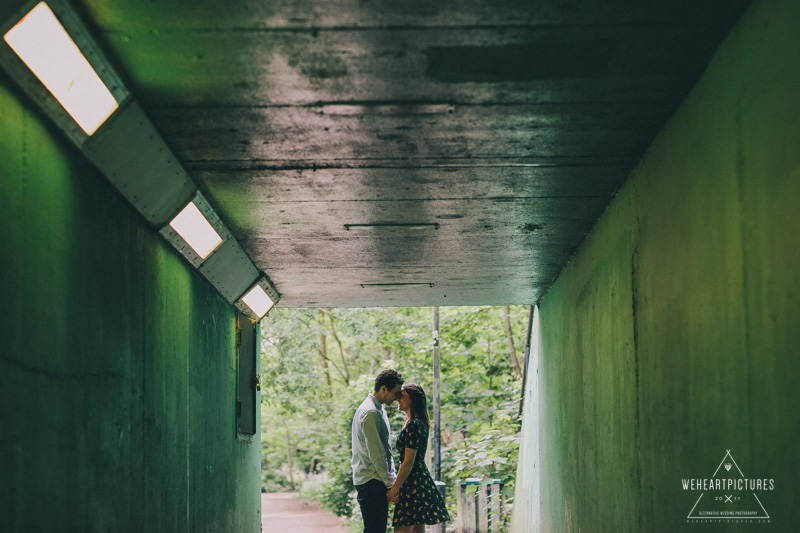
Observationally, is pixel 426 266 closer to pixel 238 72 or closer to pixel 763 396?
pixel 238 72

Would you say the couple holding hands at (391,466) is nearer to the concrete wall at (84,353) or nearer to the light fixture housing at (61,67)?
the concrete wall at (84,353)

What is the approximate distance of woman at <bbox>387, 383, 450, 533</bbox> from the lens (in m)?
7.66

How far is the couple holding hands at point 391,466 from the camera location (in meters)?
7.61

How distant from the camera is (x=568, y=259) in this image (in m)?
7.95

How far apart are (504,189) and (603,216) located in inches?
39.2

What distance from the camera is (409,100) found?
4.10 metres

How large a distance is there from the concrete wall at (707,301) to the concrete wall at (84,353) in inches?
110

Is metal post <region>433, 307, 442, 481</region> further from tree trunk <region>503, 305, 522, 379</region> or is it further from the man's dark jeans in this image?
the man's dark jeans

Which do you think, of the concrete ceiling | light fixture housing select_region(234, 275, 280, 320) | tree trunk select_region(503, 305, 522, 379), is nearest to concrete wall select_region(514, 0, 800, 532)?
the concrete ceiling

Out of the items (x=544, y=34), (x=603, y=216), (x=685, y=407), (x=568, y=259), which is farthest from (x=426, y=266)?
(x=544, y=34)

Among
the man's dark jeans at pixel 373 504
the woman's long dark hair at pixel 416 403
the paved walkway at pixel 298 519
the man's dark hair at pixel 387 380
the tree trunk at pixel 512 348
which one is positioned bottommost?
the paved walkway at pixel 298 519

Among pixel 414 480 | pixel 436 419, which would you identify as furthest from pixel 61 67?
pixel 436 419

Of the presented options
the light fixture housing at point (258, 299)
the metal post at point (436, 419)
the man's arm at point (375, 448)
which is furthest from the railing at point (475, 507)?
the man's arm at point (375, 448)

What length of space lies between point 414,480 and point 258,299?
274cm
